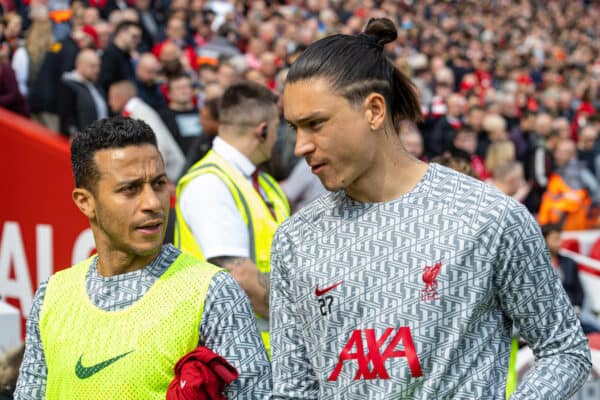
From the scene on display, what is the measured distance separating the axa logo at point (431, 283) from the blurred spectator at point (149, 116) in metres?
5.11

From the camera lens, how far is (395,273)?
7.61ft

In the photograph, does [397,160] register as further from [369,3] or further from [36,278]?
[369,3]

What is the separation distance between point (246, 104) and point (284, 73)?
3298 mm

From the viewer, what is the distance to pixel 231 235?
13.7 feet

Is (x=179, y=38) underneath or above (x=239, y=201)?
above

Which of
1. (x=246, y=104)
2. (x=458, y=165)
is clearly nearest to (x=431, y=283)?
(x=458, y=165)

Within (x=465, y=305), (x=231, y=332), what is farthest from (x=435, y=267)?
(x=231, y=332)

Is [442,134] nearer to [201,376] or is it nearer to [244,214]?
[244,214]

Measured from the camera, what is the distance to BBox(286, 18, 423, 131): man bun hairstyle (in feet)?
7.80

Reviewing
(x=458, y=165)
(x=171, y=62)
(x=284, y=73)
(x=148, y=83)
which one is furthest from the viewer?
(x=171, y=62)

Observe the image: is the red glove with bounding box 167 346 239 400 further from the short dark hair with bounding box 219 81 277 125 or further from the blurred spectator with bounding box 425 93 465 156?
the blurred spectator with bounding box 425 93 465 156

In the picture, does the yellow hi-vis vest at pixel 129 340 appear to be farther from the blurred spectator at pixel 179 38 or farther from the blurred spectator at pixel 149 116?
the blurred spectator at pixel 179 38

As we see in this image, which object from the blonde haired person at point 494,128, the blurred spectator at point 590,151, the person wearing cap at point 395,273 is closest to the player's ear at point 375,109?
the person wearing cap at point 395,273

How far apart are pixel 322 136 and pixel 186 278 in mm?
582
